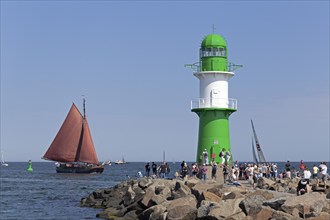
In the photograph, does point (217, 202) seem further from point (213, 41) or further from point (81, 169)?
point (81, 169)

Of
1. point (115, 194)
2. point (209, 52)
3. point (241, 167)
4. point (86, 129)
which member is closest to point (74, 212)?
point (115, 194)

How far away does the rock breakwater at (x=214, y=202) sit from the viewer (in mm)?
16250

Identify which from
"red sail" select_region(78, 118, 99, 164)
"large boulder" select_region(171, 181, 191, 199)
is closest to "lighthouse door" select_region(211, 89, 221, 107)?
"large boulder" select_region(171, 181, 191, 199)

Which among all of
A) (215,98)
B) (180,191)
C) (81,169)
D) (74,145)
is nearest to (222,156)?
(215,98)

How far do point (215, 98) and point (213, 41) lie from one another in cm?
321

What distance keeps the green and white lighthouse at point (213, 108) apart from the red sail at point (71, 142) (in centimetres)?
4405

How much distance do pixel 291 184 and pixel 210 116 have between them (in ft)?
26.3

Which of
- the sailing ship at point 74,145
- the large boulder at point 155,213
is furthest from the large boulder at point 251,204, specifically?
the sailing ship at point 74,145

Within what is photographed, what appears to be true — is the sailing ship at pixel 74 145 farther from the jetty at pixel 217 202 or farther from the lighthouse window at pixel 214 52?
the jetty at pixel 217 202

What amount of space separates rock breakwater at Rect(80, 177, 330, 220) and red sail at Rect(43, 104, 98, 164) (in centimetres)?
4589

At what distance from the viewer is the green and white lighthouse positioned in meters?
31.7

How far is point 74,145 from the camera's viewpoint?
75062 millimetres

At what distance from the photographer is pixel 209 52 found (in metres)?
32.8

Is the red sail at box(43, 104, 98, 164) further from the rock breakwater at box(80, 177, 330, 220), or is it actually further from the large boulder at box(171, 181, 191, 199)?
the large boulder at box(171, 181, 191, 199)
